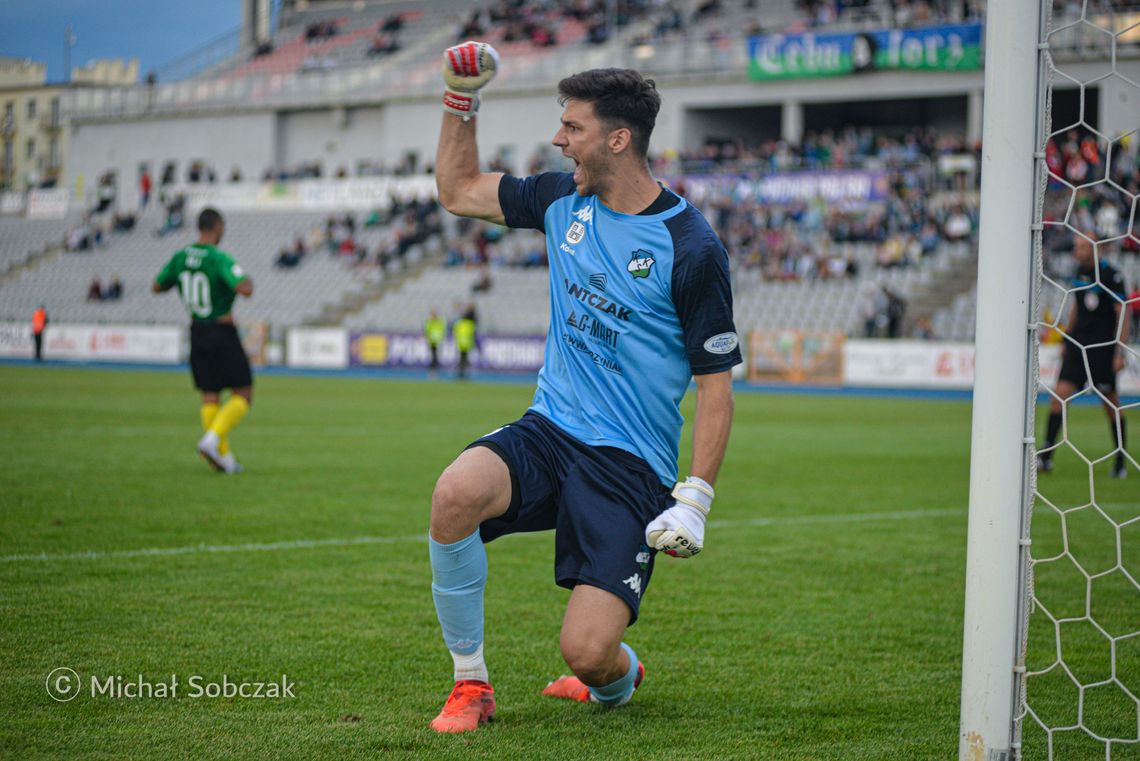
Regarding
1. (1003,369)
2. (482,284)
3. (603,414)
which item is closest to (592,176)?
(603,414)

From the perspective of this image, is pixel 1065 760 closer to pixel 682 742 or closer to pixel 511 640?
pixel 682 742

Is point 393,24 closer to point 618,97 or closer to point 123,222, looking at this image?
point 123,222

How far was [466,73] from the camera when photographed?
441cm

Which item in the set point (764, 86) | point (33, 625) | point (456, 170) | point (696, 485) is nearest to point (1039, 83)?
point (696, 485)

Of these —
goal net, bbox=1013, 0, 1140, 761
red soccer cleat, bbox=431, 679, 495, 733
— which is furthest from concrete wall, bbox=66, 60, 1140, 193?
red soccer cleat, bbox=431, 679, 495, 733

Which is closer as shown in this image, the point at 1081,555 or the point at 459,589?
the point at 459,589

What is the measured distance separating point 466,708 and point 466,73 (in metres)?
2.03

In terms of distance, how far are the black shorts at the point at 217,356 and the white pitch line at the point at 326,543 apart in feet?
12.5

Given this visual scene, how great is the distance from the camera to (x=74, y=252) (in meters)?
49.2

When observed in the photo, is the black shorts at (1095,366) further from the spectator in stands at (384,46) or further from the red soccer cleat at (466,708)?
the spectator in stands at (384,46)

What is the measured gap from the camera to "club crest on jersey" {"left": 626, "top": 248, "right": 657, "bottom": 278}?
4.21 metres

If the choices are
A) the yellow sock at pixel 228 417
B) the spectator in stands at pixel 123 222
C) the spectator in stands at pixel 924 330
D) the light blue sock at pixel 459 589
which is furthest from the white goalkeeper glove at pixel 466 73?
the spectator in stands at pixel 123 222

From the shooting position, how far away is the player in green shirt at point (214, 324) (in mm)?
10977

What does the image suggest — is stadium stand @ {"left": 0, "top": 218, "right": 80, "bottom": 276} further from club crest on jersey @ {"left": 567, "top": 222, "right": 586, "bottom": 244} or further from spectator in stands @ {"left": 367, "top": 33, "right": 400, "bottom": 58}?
club crest on jersey @ {"left": 567, "top": 222, "right": 586, "bottom": 244}
